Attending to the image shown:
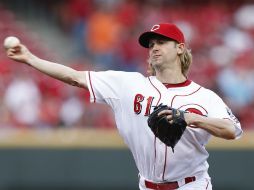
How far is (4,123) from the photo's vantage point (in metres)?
8.04

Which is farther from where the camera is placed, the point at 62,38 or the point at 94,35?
the point at 62,38

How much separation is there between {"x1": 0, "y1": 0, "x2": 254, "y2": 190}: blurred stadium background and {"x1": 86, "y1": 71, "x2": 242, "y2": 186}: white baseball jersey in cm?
302

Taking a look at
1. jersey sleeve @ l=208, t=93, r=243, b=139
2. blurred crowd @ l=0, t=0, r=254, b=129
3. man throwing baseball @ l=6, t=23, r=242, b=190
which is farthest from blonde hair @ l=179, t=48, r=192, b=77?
blurred crowd @ l=0, t=0, r=254, b=129

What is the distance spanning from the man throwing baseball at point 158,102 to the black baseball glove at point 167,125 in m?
0.12

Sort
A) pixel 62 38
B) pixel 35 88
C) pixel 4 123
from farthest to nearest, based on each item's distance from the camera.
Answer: pixel 62 38, pixel 35 88, pixel 4 123

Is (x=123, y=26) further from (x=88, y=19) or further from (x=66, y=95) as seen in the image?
(x=66, y=95)

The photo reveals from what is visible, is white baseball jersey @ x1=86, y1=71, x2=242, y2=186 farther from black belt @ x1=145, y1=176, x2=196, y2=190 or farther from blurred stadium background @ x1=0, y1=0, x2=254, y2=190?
blurred stadium background @ x1=0, y1=0, x2=254, y2=190

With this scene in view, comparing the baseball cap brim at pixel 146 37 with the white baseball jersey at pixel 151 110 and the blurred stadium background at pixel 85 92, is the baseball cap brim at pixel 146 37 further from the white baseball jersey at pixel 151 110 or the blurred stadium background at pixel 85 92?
the blurred stadium background at pixel 85 92

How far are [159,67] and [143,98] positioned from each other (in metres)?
0.23

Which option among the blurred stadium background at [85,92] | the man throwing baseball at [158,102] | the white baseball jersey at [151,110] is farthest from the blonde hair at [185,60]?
the blurred stadium background at [85,92]

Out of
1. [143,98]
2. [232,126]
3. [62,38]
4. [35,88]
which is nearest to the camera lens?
[232,126]

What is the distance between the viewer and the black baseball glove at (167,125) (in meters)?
4.11

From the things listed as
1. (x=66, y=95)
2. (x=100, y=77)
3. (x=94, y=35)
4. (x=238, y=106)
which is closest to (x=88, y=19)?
(x=94, y=35)

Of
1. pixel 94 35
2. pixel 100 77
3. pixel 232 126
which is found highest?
pixel 94 35
